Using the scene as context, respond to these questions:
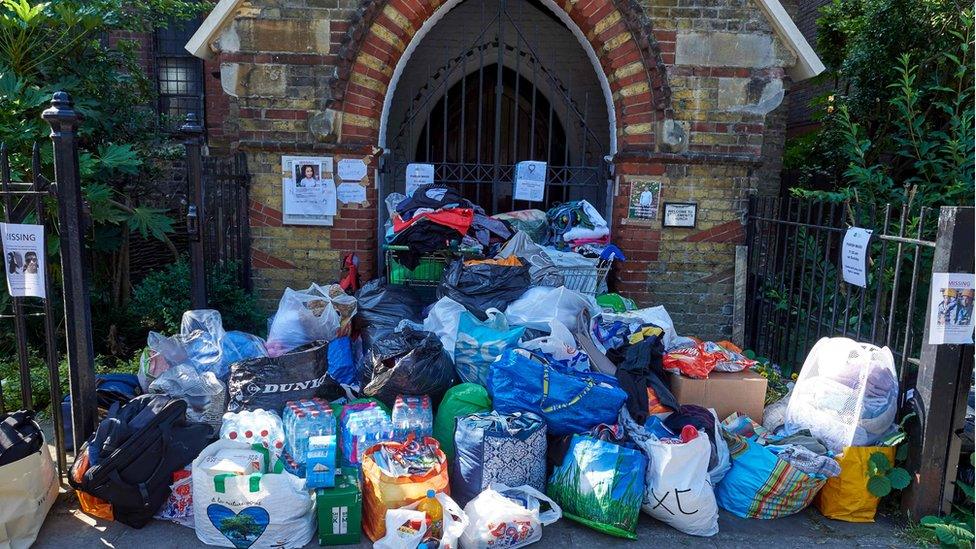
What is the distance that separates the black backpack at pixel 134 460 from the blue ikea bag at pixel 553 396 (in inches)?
66.6

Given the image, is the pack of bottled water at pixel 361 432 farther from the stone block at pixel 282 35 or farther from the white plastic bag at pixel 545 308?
the stone block at pixel 282 35

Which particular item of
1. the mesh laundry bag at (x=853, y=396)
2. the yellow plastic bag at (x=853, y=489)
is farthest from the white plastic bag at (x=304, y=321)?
the yellow plastic bag at (x=853, y=489)

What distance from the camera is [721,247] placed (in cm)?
570

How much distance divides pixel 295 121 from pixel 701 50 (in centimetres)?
331

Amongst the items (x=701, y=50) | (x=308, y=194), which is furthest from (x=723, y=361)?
(x=308, y=194)

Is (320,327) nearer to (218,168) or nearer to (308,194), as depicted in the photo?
(308,194)

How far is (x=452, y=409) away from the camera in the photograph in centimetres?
388

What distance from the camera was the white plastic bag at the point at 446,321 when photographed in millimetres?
4387

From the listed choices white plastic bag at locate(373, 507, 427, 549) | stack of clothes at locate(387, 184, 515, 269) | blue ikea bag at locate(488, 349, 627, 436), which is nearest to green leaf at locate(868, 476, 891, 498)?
blue ikea bag at locate(488, 349, 627, 436)

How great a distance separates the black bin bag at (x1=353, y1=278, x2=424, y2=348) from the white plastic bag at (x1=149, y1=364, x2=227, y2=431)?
3.30 feet

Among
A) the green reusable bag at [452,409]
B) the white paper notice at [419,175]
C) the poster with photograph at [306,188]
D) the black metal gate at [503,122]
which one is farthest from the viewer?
the black metal gate at [503,122]

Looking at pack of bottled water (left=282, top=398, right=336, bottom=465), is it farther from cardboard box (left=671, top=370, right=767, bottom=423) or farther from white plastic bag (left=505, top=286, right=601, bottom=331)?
cardboard box (left=671, top=370, right=767, bottom=423)

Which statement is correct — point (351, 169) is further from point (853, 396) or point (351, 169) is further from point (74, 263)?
point (853, 396)

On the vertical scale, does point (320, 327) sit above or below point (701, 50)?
below
